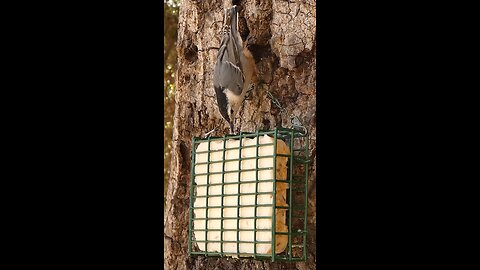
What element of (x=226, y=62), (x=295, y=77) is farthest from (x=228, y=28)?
(x=295, y=77)

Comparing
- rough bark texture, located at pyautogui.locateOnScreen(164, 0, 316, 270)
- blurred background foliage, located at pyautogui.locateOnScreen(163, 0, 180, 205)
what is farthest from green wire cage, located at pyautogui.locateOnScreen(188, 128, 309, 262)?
blurred background foliage, located at pyautogui.locateOnScreen(163, 0, 180, 205)

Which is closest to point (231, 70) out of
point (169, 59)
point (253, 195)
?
point (253, 195)

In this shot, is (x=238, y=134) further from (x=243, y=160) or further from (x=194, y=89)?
(x=194, y=89)

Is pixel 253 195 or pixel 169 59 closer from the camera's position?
pixel 253 195

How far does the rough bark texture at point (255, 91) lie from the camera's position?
2.74 metres

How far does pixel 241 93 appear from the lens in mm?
2723

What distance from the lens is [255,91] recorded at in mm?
2855

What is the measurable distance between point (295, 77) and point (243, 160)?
1.21 feet

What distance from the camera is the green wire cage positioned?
2.55 meters

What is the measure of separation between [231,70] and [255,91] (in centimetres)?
19

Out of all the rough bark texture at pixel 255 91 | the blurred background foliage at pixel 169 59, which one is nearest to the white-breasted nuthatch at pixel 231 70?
the rough bark texture at pixel 255 91

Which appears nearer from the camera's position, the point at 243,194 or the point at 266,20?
the point at 243,194

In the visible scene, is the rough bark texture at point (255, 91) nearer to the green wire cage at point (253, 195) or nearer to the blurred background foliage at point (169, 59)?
the green wire cage at point (253, 195)

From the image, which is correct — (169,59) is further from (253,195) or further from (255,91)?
(253,195)
